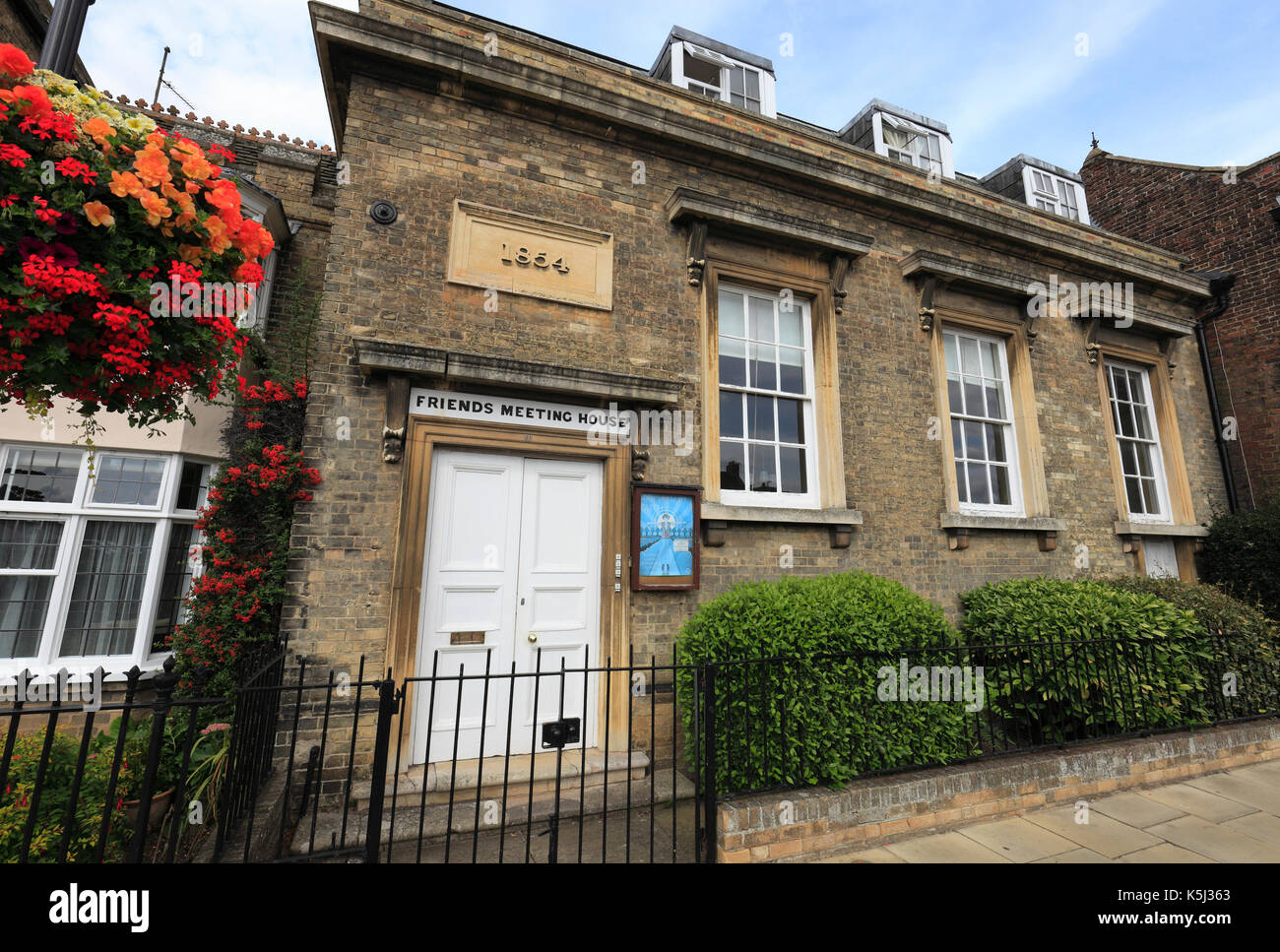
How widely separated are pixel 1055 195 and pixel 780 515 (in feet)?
33.2

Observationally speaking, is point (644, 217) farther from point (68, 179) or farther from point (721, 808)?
point (721, 808)

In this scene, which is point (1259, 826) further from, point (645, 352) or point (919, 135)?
point (919, 135)

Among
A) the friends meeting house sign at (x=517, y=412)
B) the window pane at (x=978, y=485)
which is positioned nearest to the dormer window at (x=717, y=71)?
the friends meeting house sign at (x=517, y=412)

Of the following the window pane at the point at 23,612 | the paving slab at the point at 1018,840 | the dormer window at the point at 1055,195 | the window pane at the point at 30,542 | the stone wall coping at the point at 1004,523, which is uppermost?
the dormer window at the point at 1055,195

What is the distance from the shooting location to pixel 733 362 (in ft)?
21.6

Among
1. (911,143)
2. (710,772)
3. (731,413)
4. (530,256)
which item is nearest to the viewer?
(710,772)

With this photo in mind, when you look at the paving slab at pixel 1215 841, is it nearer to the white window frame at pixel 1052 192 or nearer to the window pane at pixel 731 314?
the window pane at pixel 731 314

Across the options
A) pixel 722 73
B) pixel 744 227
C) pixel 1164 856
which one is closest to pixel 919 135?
pixel 722 73

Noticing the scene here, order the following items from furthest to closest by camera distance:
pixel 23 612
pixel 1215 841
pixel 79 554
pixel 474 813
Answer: pixel 79 554 → pixel 23 612 → pixel 474 813 → pixel 1215 841

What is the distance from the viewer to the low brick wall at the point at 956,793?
11.3 ft

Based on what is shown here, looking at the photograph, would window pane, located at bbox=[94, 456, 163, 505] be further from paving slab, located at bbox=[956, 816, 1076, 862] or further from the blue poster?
paving slab, located at bbox=[956, 816, 1076, 862]

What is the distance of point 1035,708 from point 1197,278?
9642 millimetres

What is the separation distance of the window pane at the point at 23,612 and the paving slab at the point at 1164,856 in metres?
8.84
